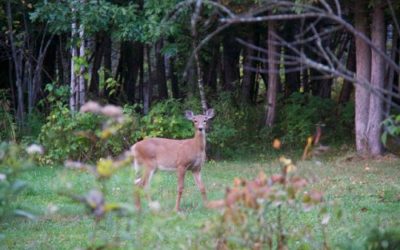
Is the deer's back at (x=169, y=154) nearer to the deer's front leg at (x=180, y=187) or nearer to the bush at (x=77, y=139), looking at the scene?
the deer's front leg at (x=180, y=187)

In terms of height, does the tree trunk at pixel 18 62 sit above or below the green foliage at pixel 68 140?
above

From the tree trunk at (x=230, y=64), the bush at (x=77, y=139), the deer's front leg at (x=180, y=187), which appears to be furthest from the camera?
the tree trunk at (x=230, y=64)

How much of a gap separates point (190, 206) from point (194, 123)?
6.25 ft

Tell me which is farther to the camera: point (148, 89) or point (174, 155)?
point (148, 89)

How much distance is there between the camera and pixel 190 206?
11.4 metres

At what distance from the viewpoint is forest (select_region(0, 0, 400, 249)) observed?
29.8 ft

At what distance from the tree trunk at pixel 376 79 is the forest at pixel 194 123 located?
0.09 ft

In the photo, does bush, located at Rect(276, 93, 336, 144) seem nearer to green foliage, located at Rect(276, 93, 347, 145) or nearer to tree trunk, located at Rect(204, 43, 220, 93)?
green foliage, located at Rect(276, 93, 347, 145)

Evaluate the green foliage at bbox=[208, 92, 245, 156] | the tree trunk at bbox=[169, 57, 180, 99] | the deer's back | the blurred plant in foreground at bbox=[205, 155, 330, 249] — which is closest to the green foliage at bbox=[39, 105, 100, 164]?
the green foliage at bbox=[208, 92, 245, 156]

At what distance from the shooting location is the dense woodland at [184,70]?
16.1m

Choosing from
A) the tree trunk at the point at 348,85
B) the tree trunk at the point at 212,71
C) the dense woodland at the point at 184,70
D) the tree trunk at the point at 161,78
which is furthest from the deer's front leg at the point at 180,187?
the tree trunk at the point at 161,78

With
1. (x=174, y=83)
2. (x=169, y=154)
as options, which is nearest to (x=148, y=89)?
(x=174, y=83)

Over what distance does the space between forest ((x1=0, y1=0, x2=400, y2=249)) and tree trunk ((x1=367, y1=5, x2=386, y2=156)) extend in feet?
0.09

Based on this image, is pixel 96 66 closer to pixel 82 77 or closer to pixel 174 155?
pixel 82 77
